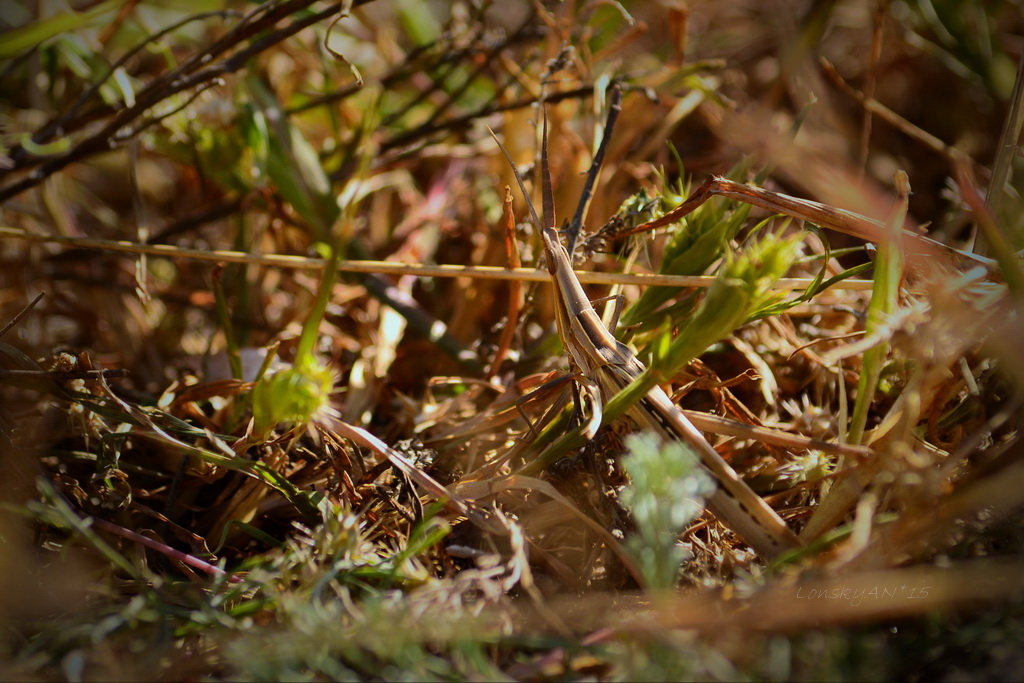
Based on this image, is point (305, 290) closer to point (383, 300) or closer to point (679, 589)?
point (383, 300)

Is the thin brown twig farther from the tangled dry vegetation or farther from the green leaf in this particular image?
the green leaf

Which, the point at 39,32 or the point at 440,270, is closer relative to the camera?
the point at 440,270

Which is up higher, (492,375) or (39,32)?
(39,32)

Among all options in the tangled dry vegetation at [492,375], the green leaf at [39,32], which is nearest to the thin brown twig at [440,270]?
the tangled dry vegetation at [492,375]

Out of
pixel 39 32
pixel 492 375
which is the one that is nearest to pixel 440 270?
pixel 492 375

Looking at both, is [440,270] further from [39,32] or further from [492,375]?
[39,32]

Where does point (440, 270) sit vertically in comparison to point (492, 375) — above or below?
above

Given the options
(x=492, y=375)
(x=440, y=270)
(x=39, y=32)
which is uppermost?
(x=39, y=32)

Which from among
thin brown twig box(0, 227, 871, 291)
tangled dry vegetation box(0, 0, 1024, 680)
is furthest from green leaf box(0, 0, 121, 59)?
thin brown twig box(0, 227, 871, 291)

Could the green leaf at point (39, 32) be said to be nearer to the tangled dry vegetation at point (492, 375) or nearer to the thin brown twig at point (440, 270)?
the tangled dry vegetation at point (492, 375)

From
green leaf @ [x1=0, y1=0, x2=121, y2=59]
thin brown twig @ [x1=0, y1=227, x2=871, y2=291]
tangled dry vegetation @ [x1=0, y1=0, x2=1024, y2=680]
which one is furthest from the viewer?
green leaf @ [x1=0, y1=0, x2=121, y2=59]
